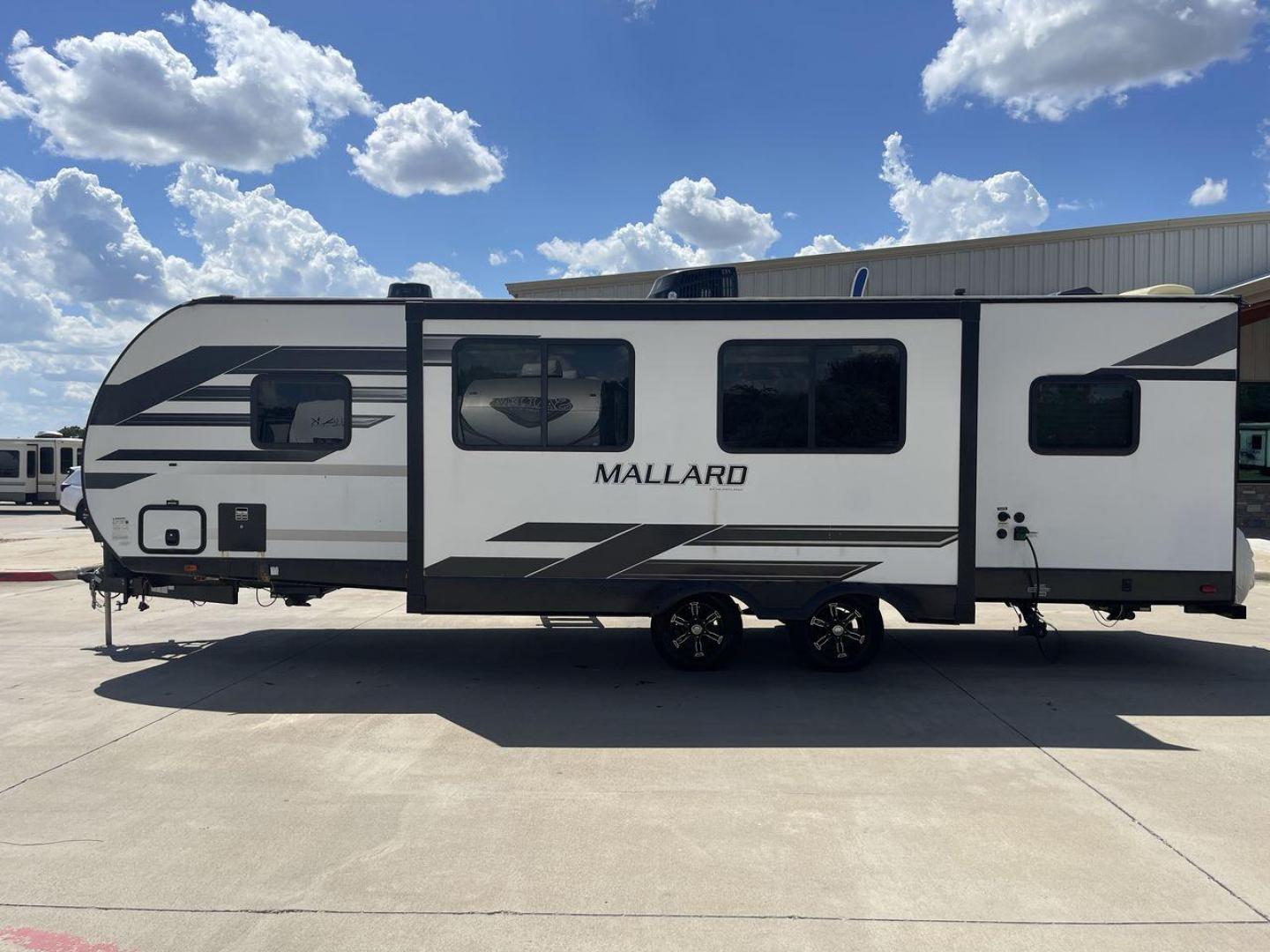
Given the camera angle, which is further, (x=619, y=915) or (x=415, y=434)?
(x=415, y=434)

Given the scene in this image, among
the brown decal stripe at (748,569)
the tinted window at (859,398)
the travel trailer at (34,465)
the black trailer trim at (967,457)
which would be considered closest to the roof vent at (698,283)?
the tinted window at (859,398)

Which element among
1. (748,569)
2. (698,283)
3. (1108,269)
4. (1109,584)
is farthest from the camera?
(1108,269)

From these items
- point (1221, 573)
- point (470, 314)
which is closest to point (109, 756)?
point (470, 314)

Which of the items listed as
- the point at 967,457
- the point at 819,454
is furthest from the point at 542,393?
the point at 967,457

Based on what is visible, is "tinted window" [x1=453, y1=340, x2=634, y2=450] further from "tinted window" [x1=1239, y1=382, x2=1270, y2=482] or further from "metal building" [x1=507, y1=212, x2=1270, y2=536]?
"tinted window" [x1=1239, y1=382, x2=1270, y2=482]

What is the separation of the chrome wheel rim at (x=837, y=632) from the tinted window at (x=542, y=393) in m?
2.33

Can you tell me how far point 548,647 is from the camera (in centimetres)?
828

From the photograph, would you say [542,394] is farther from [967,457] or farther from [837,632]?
[967,457]

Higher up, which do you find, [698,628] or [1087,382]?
[1087,382]

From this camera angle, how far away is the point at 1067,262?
1762cm

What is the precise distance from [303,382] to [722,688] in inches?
174

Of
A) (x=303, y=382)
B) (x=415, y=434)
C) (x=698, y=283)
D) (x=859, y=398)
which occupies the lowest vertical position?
(x=415, y=434)

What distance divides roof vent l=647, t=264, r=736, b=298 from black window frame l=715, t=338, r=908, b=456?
1.66m

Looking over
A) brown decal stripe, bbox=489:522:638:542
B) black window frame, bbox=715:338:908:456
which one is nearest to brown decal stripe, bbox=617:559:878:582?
brown decal stripe, bbox=489:522:638:542
